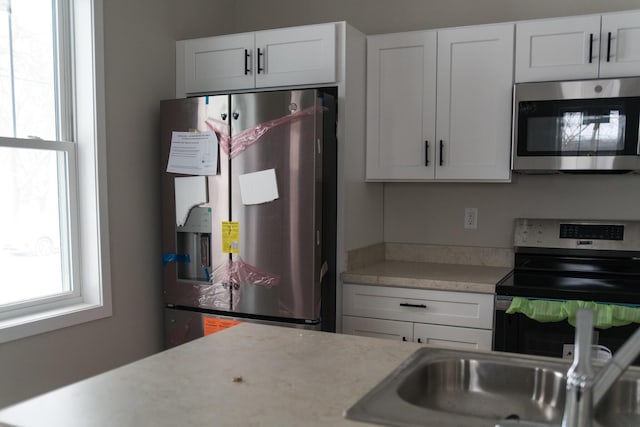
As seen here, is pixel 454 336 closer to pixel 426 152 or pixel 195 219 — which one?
pixel 426 152

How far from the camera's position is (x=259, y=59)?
2939 mm

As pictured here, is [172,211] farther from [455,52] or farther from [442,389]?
[442,389]

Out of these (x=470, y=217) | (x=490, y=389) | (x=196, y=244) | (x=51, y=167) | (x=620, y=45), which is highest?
(x=620, y=45)

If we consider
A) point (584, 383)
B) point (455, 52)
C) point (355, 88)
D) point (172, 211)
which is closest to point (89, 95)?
point (172, 211)

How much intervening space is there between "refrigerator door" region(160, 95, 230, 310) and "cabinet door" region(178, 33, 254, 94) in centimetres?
26

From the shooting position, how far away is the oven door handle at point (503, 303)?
245 cm

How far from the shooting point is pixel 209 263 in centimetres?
285

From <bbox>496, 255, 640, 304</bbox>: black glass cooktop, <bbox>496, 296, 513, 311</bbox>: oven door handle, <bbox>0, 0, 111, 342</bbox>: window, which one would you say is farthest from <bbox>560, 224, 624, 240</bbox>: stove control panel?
<bbox>0, 0, 111, 342</bbox>: window

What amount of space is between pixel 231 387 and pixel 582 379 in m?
0.68

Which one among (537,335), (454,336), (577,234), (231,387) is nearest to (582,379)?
(231,387)

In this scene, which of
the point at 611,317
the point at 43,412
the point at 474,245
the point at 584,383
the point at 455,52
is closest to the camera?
the point at 584,383

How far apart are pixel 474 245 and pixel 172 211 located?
1.64 meters

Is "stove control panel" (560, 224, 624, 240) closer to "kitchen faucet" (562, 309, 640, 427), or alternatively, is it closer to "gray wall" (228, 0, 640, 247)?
"gray wall" (228, 0, 640, 247)

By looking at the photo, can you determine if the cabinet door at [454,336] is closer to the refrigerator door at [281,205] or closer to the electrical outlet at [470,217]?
the refrigerator door at [281,205]
